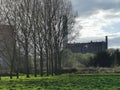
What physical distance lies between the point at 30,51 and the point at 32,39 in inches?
148

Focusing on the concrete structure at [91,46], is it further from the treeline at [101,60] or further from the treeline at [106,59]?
the treeline at [106,59]

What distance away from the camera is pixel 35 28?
55.6 m

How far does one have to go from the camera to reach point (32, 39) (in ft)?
181

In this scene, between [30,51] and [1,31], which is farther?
[30,51]

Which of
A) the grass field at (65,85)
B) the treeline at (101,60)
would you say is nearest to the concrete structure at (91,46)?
the treeline at (101,60)

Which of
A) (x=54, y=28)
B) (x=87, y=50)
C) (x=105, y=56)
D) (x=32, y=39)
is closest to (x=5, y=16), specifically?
(x=32, y=39)

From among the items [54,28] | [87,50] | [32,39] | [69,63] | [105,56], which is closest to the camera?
[32,39]

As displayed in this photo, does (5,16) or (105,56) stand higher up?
(5,16)

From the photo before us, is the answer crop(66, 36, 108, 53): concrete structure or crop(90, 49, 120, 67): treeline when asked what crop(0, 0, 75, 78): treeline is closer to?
crop(90, 49, 120, 67): treeline

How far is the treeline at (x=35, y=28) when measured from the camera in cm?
5222

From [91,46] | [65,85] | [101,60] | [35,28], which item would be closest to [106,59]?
[101,60]

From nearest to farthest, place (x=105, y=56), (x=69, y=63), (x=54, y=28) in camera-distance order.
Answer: (x=54, y=28) → (x=105, y=56) → (x=69, y=63)

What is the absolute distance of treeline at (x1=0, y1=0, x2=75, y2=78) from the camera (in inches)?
2056

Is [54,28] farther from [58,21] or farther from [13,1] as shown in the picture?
[13,1]
